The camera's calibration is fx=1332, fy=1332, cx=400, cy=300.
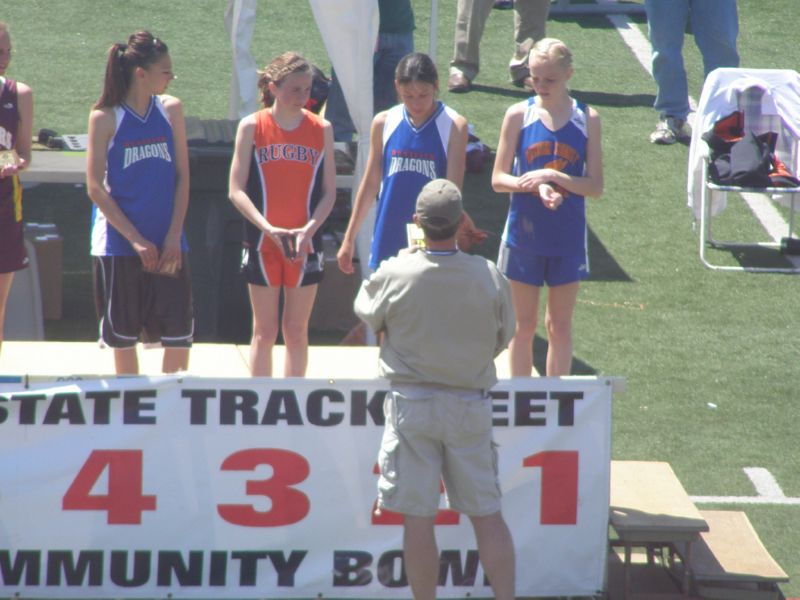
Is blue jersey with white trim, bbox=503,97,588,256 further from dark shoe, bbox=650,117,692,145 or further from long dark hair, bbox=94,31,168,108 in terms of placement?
dark shoe, bbox=650,117,692,145

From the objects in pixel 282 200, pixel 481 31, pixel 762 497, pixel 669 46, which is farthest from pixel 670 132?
pixel 282 200

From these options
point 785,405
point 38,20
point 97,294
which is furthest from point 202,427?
point 38,20

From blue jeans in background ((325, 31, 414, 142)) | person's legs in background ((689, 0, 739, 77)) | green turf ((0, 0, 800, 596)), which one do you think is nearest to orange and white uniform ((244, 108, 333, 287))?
green turf ((0, 0, 800, 596))

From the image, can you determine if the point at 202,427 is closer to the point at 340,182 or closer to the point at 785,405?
the point at 340,182

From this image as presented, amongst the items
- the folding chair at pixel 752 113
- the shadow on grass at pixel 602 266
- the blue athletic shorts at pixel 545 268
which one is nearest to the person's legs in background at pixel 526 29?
the folding chair at pixel 752 113

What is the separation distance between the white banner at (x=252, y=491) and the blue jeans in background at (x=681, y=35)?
264 inches

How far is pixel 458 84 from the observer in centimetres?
1261

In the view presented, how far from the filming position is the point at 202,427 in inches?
197

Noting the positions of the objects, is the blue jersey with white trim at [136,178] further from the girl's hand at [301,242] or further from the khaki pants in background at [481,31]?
the khaki pants in background at [481,31]

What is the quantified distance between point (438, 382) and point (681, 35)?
291 inches

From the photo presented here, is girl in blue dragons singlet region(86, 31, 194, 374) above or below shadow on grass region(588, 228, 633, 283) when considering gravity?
above

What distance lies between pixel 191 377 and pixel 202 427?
0.20 m

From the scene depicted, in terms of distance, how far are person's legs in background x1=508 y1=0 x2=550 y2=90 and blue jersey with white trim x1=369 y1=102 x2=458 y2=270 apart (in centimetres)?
674

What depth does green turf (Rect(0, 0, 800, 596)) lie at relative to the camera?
6.87 meters
